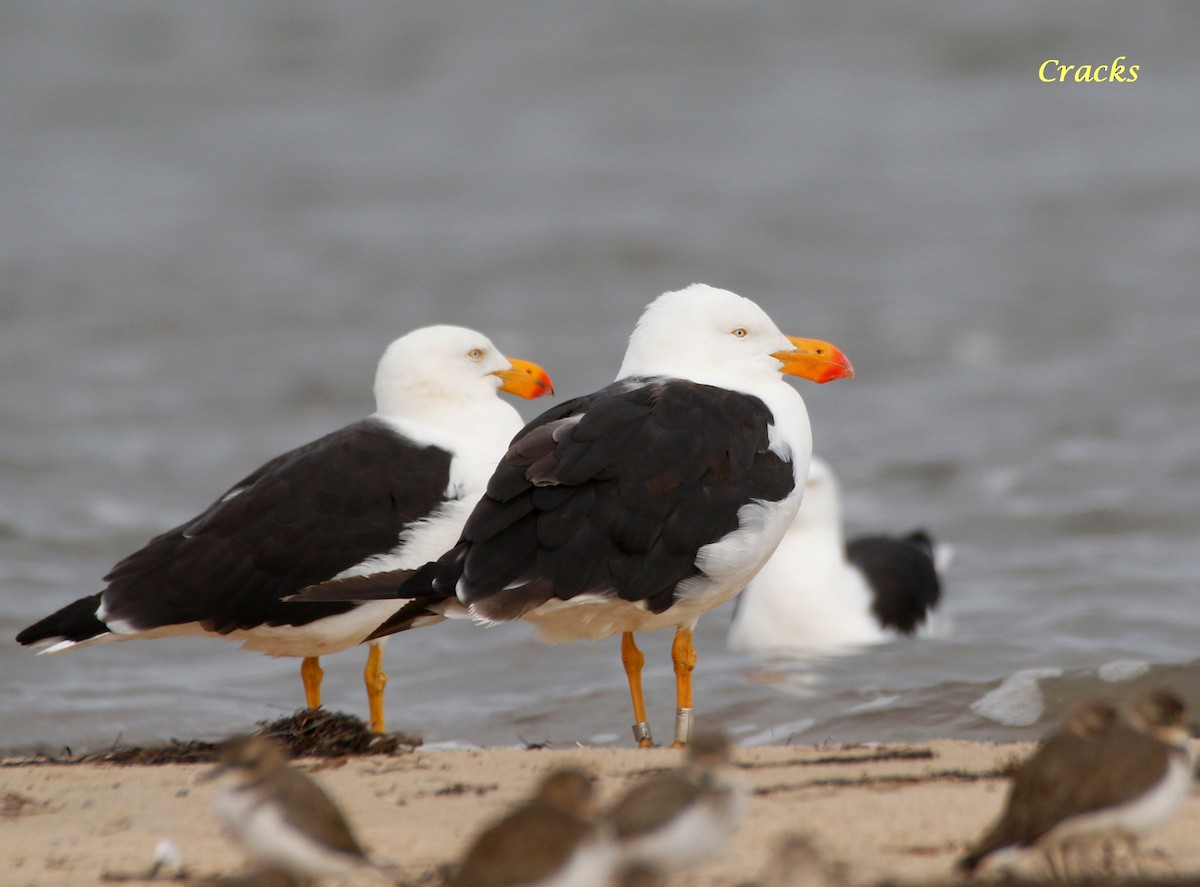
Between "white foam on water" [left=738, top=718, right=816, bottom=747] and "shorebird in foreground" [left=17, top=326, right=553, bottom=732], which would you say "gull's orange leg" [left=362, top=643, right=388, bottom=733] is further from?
"white foam on water" [left=738, top=718, right=816, bottom=747]

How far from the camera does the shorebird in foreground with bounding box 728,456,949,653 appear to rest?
10.3m

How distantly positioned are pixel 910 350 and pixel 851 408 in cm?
182

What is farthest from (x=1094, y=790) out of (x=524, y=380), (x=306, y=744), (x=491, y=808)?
(x=524, y=380)

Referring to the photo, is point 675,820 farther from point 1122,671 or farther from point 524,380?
point 1122,671

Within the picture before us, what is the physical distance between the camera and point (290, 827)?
3.49m

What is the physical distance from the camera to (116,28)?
2812cm

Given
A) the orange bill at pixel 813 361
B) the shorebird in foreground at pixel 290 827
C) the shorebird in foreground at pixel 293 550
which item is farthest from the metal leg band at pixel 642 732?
the shorebird in foreground at pixel 290 827

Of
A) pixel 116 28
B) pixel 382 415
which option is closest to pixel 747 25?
pixel 116 28

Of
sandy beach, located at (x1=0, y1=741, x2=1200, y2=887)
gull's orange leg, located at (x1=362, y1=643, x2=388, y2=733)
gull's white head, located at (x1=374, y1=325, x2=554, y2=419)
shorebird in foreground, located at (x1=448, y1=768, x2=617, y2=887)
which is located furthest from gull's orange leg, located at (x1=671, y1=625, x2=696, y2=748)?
shorebird in foreground, located at (x1=448, y1=768, x2=617, y2=887)

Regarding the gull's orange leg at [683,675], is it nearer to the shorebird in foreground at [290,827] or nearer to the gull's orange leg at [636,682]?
the gull's orange leg at [636,682]

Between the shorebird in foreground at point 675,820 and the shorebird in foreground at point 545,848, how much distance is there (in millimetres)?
71


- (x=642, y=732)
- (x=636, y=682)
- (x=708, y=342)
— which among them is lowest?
(x=642, y=732)

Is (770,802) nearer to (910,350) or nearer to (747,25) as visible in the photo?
(910,350)

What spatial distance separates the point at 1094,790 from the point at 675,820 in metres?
0.91
